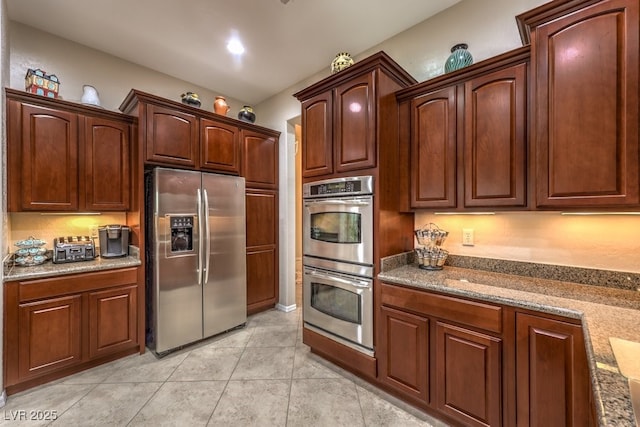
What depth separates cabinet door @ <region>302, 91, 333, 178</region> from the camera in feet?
7.47

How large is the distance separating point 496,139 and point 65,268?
11.1 ft

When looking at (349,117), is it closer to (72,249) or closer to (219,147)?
(219,147)

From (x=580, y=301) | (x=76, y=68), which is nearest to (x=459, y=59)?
(x=580, y=301)

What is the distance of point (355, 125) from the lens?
2.09 metres

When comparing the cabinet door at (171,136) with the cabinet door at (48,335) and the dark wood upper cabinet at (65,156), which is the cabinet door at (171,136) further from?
the cabinet door at (48,335)

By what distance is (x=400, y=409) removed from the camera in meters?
1.82

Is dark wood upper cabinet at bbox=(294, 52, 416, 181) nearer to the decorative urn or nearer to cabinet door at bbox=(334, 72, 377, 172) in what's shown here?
cabinet door at bbox=(334, 72, 377, 172)

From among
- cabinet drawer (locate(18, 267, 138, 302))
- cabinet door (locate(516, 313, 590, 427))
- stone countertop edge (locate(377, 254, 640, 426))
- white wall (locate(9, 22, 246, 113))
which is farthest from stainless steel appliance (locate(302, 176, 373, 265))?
white wall (locate(9, 22, 246, 113))

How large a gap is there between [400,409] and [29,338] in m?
2.79

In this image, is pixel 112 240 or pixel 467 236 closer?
pixel 467 236

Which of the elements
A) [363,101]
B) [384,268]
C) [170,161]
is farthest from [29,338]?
[363,101]

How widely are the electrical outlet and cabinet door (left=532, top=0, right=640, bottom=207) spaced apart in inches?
23.7

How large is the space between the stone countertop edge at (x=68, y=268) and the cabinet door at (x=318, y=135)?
185 centimetres

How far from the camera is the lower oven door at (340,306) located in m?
2.00
